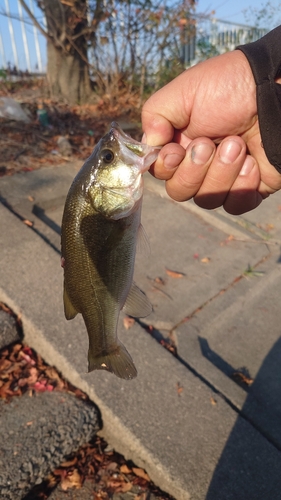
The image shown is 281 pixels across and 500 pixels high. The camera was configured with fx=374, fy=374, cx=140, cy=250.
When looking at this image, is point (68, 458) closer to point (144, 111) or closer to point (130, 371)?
point (130, 371)

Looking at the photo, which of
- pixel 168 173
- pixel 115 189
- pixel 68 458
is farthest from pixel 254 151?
pixel 68 458

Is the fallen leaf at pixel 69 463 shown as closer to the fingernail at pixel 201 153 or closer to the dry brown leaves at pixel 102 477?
the dry brown leaves at pixel 102 477

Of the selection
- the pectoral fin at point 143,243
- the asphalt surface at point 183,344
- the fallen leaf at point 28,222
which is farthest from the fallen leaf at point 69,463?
the fallen leaf at point 28,222

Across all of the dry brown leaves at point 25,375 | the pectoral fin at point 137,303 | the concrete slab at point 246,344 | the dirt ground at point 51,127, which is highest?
the pectoral fin at point 137,303

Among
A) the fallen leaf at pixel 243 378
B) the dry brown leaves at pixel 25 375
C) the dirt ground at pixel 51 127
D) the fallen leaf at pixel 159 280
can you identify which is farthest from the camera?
the dirt ground at pixel 51 127

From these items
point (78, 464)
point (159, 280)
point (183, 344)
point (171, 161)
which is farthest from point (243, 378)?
point (171, 161)

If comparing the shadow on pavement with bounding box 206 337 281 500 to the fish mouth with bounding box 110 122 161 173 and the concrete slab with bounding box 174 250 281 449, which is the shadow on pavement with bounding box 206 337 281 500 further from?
the fish mouth with bounding box 110 122 161 173

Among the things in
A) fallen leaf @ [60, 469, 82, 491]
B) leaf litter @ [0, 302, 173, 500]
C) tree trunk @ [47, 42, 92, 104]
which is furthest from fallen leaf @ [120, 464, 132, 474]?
tree trunk @ [47, 42, 92, 104]

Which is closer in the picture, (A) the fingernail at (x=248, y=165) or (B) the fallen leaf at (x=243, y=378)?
(A) the fingernail at (x=248, y=165)
